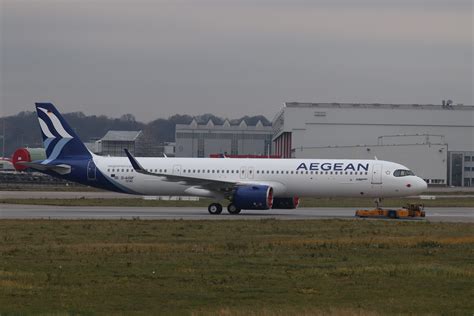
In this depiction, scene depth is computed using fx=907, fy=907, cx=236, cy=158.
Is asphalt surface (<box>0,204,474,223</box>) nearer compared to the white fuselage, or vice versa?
asphalt surface (<box>0,204,474,223</box>)

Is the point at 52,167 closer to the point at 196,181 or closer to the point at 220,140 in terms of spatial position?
the point at 196,181

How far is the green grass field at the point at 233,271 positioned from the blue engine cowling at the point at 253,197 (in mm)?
11155

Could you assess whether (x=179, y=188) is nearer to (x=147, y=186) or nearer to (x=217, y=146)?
(x=147, y=186)

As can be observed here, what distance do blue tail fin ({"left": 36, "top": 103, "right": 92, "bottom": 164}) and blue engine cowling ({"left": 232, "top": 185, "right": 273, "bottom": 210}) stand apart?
986cm

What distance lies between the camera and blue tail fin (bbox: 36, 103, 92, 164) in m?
50.2

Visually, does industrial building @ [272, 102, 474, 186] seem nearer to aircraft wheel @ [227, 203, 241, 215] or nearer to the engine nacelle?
the engine nacelle

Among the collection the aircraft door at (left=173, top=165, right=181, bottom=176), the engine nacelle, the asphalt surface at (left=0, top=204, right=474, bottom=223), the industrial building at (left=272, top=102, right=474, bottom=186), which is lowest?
the asphalt surface at (left=0, top=204, right=474, bottom=223)

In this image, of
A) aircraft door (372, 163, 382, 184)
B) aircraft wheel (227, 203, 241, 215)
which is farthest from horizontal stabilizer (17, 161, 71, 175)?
aircraft door (372, 163, 382, 184)

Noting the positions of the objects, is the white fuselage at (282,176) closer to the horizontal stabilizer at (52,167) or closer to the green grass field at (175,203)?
the horizontal stabilizer at (52,167)

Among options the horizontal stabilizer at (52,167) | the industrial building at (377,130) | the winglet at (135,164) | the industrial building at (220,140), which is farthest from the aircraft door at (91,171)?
the industrial building at (220,140)

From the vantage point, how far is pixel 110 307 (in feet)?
51.5

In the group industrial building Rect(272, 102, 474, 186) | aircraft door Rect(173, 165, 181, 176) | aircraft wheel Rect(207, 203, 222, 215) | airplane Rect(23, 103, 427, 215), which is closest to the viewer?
aircraft wheel Rect(207, 203, 222, 215)

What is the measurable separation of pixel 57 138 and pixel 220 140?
108221mm

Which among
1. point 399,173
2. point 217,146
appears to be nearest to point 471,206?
point 399,173
